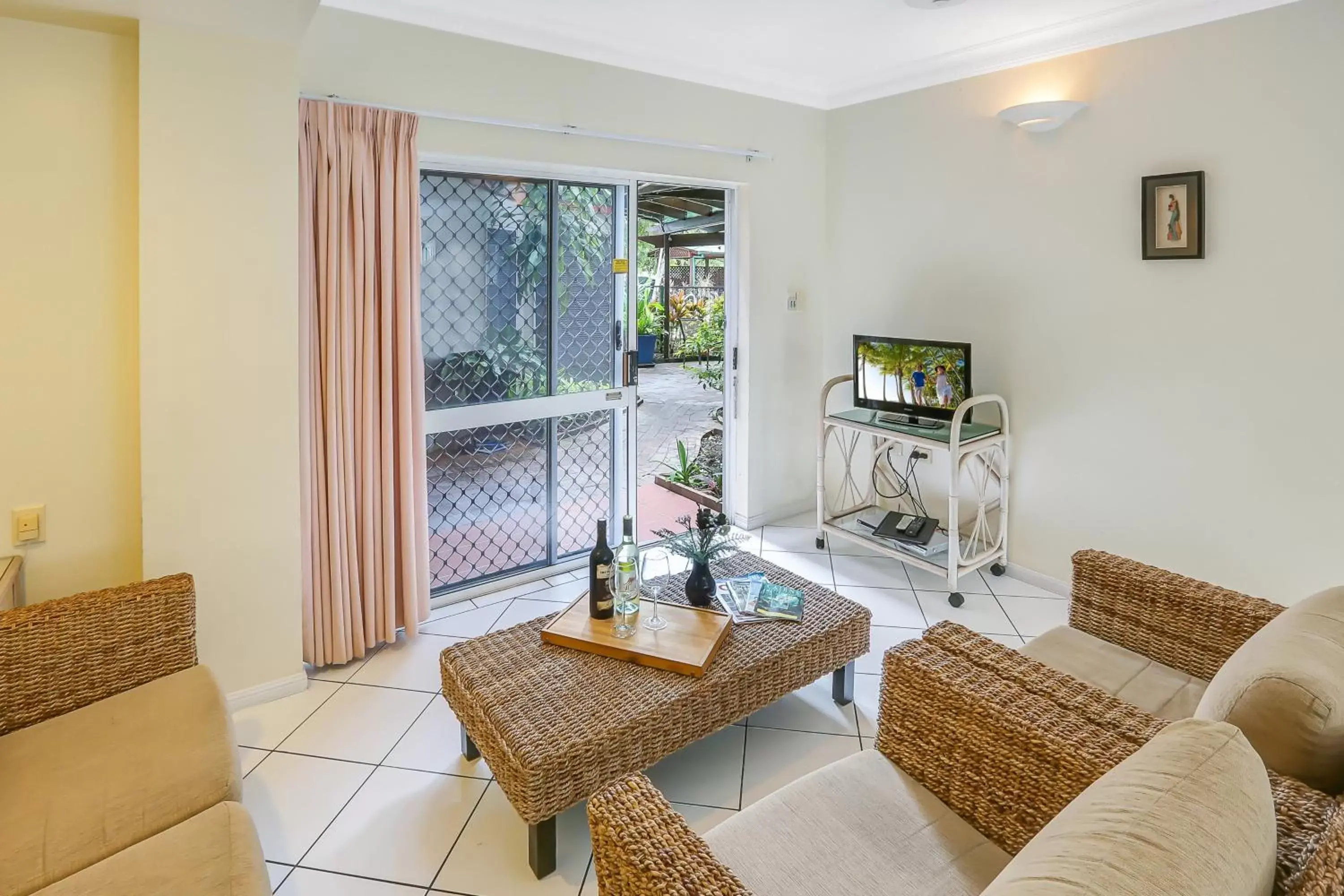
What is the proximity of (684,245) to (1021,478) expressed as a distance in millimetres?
6695

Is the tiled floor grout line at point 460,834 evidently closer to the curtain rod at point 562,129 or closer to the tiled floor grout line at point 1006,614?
the tiled floor grout line at point 1006,614

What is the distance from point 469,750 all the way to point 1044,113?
3.35 m

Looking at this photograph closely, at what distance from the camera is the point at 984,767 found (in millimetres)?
1416

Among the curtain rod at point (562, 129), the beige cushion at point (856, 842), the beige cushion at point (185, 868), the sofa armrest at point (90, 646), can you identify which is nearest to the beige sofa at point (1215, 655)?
the beige cushion at point (856, 842)

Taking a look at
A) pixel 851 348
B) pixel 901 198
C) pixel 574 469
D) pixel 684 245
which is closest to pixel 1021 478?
pixel 851 348

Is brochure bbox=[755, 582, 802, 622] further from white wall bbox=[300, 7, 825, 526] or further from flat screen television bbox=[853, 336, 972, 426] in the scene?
white wall bbox=[300, 7, 825, 526]

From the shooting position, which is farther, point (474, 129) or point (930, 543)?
point (930, 543)

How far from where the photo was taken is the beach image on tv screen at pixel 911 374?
3.45m

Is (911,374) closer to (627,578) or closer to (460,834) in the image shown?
(627,578)

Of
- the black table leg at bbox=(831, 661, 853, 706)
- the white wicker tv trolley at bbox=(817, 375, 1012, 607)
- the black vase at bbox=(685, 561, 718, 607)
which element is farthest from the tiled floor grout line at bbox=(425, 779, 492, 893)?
the white wicker tv trolley at bbox=(817, 375, 1012, 607)

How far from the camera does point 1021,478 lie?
358 cm

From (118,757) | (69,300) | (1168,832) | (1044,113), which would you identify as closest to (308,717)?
(118,757)

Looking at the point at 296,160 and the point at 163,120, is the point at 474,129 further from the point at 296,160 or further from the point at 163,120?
the point at 163,120

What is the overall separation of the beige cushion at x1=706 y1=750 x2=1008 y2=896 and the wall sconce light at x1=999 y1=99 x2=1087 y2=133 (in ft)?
9.31
